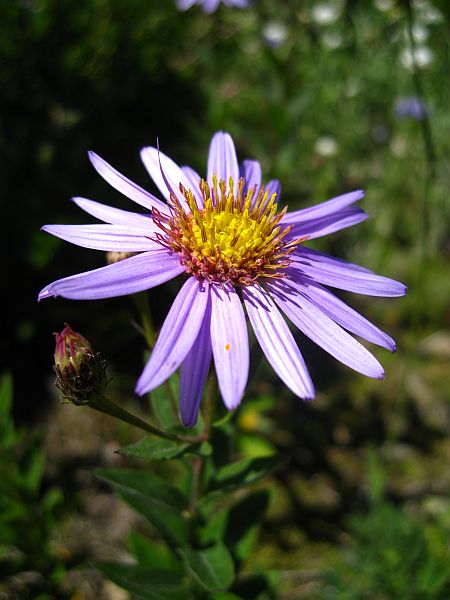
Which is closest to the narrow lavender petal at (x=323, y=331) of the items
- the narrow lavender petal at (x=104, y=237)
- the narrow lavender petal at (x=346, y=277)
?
the narrow lavender petal at (x=346, y=277)

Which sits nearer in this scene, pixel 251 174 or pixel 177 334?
pixel 177 334

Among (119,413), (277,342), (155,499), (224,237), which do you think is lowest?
(155,499)

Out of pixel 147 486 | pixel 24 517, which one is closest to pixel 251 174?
pixel 147 486

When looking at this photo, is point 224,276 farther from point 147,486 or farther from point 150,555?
point 150,555

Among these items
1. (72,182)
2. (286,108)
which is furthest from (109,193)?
(286,108)

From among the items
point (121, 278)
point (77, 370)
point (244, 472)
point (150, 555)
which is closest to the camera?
point (77, 370)

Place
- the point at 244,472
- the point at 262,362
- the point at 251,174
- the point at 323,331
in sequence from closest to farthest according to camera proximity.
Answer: the point at 323,331 → the point at 244,472 → the point at 251,174 → the point at 262,362

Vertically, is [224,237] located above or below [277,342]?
above

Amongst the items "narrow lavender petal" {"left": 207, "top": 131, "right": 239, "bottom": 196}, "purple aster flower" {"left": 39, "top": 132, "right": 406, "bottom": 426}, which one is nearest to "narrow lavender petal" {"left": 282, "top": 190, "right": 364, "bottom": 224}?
"purple aster flower" {"left": 39, "top": 132, "right": 406, "bottom": 426}
